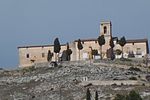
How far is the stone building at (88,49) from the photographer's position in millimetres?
125312

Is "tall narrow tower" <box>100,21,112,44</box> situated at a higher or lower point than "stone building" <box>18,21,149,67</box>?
higher

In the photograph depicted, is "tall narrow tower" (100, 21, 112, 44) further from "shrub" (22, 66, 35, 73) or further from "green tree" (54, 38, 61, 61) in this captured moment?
"shrub" (22, 66, 35, 73)

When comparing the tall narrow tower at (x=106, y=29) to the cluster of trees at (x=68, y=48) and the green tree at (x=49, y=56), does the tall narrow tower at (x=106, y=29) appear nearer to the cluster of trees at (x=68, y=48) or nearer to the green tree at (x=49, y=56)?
the cluster of trees at (x=68, y=48)

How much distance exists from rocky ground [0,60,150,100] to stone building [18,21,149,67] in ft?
18.7

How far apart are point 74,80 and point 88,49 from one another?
15.5 m

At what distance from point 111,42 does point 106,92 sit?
2146 cm

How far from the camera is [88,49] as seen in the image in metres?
126

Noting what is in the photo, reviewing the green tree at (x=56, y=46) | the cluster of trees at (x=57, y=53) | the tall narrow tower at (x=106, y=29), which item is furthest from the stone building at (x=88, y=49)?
the green tree at (x=56, y=46)

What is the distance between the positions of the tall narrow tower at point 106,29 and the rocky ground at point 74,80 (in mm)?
9165

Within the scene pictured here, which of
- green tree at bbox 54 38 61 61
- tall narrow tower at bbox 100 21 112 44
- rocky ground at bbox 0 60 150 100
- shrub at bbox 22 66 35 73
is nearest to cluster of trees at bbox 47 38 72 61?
green tree at bbox 54 38 61 61

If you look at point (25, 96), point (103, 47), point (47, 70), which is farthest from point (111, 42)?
point (25, 96)

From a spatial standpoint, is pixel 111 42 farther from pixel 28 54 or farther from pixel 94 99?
pixel 94 99

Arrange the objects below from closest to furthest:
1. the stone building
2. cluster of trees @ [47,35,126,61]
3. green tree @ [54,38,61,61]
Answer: cluster of trees @ [47,35,126,61], green tree @ [54,38,61,61], the stone building

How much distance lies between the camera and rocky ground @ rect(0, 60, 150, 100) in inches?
4136
